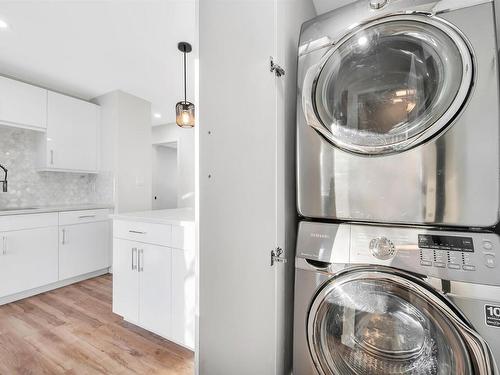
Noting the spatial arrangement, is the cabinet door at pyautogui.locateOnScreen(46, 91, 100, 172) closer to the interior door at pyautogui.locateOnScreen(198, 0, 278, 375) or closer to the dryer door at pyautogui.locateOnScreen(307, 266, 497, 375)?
the interior door at pyautogui.locateOnScreen(198, 0, 278, 375)

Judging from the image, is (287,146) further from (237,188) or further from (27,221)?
(27,221)

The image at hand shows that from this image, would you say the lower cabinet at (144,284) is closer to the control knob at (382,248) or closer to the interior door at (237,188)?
the interior door at (237,188)

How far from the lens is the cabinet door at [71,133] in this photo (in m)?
2.79

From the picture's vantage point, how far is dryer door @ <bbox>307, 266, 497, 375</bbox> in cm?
66

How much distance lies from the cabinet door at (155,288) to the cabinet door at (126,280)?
0.20 feet

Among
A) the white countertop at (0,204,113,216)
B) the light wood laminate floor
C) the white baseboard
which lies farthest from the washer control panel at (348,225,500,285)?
the white baseboard

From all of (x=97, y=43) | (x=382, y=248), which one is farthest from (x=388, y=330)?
(x=97, y=43)

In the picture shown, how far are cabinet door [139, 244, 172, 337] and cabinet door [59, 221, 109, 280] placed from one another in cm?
170

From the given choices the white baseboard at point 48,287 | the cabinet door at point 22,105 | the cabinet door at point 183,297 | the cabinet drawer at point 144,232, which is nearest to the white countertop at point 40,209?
the white baseboard at point 48,287

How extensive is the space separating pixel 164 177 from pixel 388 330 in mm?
5570

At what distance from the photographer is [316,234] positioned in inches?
35.5

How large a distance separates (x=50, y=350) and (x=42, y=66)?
109 inches

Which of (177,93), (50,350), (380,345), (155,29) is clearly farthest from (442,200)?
(177,93)

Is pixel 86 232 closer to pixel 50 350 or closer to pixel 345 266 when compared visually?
pixel 50 350
